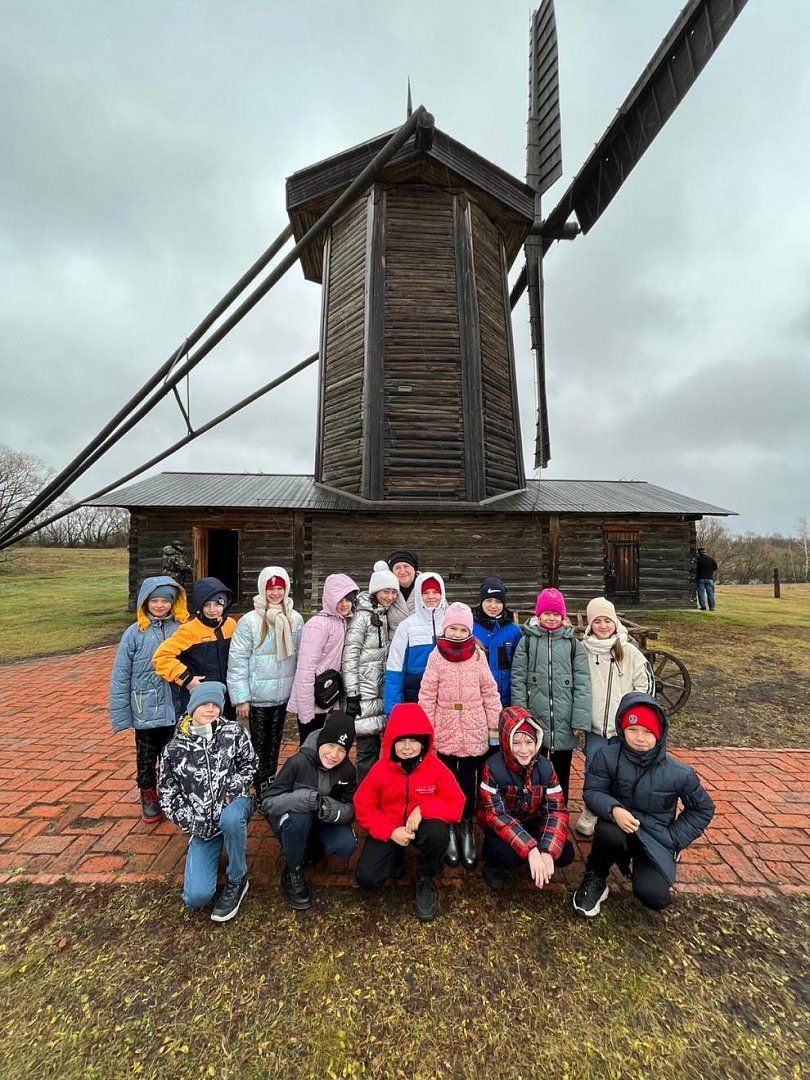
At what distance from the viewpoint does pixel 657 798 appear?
2475 mm

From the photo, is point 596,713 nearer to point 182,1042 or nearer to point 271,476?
point 182,1042

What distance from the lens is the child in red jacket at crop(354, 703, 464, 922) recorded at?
98.9 inches

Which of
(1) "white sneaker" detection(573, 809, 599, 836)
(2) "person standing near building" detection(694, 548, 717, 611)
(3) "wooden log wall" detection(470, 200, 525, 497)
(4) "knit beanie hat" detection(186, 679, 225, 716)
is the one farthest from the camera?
(2) "person standing near building" detection(694, 548, 717, 611)

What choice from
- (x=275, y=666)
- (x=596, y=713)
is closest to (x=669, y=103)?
(x=596, y=713)

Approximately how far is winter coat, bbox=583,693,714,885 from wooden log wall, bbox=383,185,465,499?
807 centimetres

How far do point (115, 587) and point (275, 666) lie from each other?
1997cm

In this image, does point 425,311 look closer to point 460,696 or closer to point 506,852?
point 460,696

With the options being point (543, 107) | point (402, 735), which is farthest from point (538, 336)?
point (402, 735)

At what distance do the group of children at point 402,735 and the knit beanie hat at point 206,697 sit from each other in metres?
0.01

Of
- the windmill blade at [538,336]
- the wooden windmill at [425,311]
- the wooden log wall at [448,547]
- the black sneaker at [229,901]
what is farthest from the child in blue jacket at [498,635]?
the windmill blade at [538,336]

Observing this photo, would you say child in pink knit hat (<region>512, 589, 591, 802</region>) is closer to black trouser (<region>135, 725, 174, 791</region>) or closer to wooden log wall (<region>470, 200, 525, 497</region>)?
black trouser (<region>135, 725, 174, 791</region>)

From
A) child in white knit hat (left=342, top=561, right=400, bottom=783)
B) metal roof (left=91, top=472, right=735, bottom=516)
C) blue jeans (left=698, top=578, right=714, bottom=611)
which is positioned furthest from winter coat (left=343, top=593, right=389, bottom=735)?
blue jeans (left=698, top=578, right=714, bottom=611)

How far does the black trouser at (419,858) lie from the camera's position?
8.20 feet

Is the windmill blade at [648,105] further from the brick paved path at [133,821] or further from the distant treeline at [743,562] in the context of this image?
the distant treeline at [743,562]
